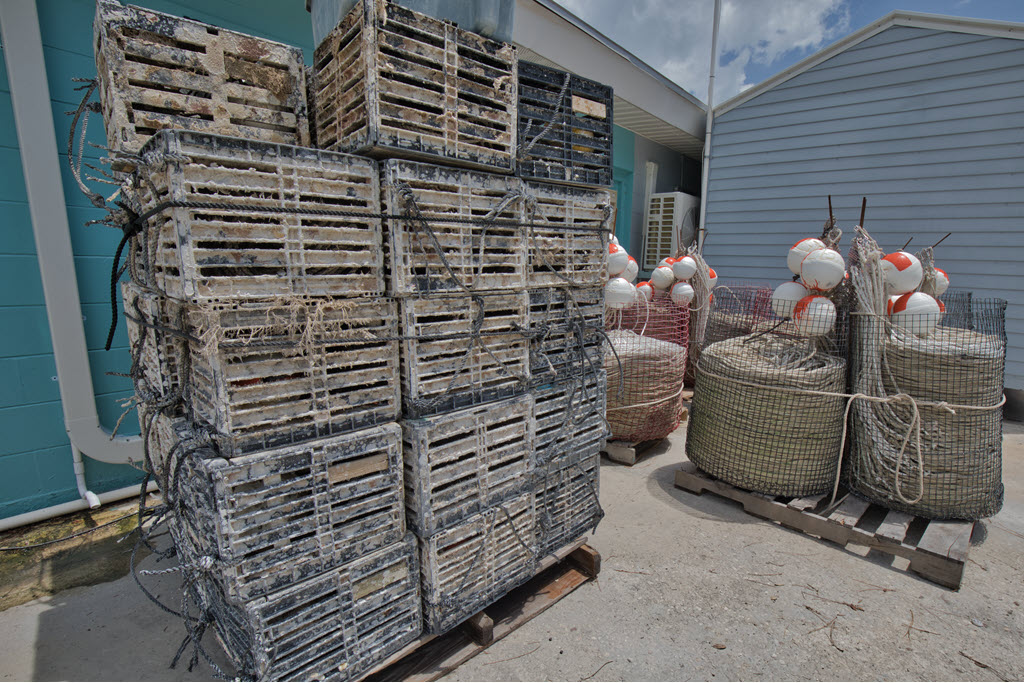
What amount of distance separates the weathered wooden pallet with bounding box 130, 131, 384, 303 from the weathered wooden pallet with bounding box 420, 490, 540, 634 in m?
1.26

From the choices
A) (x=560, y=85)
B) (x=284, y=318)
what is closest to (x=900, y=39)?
(x=560, y=85)

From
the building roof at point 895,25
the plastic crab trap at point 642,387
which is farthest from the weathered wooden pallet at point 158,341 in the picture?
the building roof at point 895,25

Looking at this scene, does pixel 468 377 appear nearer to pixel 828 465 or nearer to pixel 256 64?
pixel 256 64

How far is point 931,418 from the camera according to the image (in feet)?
11.3

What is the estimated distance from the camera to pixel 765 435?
3.75m

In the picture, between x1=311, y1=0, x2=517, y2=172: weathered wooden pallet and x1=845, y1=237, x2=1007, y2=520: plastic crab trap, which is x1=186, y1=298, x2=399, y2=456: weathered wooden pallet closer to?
x1=311, y1=0, x2=517, y2=172: weathered wooden pallet

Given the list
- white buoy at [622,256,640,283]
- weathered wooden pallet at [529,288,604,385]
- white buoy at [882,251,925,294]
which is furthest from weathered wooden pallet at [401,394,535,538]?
white buoy at [622,256,640,283]

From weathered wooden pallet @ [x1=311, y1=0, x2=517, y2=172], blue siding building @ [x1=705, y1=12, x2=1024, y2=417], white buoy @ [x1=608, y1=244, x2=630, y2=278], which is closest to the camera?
weathered wooden pallet @ [x1=311, y1=0, x2=517, y2=172]

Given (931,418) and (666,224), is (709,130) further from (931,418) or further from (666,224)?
(931,418)

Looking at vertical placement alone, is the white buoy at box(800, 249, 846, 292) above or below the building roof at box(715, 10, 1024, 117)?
below

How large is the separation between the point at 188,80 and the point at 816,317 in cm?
440

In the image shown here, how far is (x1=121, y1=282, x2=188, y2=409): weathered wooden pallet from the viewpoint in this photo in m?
2.15

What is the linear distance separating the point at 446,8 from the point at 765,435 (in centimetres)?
364

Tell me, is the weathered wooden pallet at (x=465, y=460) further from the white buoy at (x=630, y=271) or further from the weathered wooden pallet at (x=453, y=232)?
the white buoy at (x=630, y=271)
